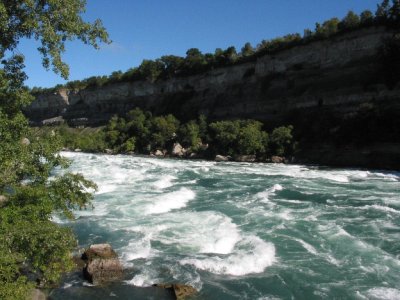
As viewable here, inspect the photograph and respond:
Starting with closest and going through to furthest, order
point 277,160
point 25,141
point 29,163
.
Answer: point 29,163
point 25,141
point 277,160

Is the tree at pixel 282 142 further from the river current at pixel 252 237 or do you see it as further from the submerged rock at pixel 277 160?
the river current at pixel 252 237

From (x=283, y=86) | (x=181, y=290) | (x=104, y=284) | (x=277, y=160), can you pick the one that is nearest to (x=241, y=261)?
(x=181, y=290)

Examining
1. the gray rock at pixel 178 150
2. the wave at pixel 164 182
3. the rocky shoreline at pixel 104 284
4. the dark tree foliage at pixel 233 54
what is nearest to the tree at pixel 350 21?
the dark tree foliage at pixel 233 54

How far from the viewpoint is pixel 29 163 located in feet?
28.7

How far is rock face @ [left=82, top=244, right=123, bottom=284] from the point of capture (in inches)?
438

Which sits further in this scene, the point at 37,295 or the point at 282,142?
the point at 282,142

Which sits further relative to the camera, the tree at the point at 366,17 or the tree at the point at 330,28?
the tree at the point at 330,28

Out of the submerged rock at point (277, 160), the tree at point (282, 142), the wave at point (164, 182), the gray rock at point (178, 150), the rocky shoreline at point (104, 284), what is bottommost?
the rocky shoreline at point (104, 284)

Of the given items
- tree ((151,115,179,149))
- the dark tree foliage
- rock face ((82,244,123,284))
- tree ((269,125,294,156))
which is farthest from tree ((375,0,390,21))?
rock face ((82,244,123,284))

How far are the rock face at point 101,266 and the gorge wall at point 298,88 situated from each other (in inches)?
1363

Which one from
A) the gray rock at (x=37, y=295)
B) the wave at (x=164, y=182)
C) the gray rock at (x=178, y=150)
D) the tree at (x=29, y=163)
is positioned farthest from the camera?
the gray rock at (x=178, y=150)

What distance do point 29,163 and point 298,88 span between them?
54.0 m

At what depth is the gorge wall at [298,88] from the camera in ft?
158

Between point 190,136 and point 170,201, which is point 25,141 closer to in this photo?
point 170,201
